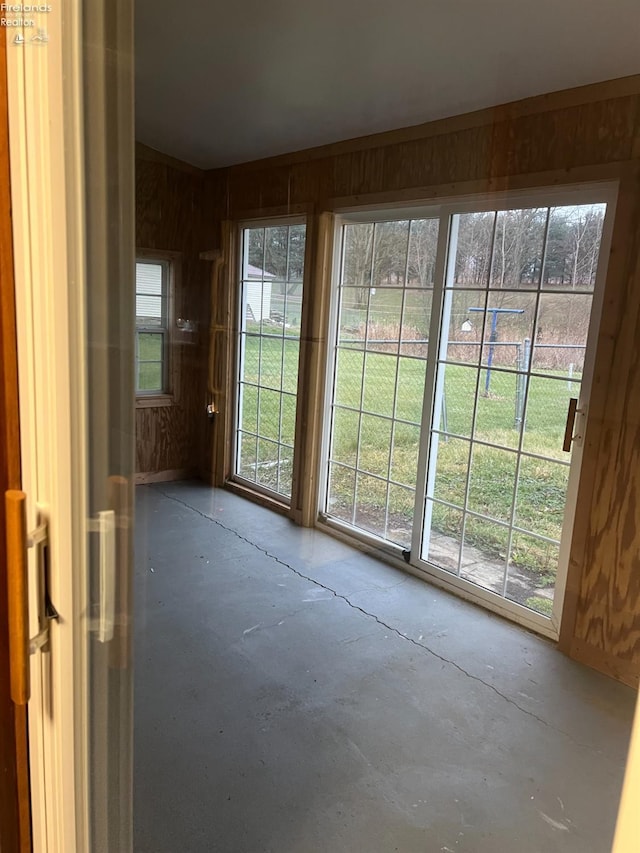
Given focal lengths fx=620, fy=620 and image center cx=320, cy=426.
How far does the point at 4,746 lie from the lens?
Result: 0.77 meters

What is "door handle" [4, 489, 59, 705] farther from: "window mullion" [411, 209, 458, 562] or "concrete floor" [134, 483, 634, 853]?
"window mullion" [411, 209, 458, 562]

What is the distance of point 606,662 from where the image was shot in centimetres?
230

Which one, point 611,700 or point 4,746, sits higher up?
point 4,746

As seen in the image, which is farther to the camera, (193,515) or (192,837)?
(193,515)

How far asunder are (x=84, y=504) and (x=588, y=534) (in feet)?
6.92

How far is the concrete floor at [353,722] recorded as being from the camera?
63.0 inches

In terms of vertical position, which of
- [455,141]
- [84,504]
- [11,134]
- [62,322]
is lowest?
[84,504]

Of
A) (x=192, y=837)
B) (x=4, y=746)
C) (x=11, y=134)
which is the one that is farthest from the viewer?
(x=192, y=837)

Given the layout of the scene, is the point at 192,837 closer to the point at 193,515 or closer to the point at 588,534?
the point at 588,534

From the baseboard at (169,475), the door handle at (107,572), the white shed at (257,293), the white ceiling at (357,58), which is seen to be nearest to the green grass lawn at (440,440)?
the white shed at (257,293)

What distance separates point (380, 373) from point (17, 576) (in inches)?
105

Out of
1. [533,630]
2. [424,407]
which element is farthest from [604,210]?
[533,630]

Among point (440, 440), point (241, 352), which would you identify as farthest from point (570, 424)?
point (241, 352)

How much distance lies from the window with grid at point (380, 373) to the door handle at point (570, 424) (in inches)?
30.2
